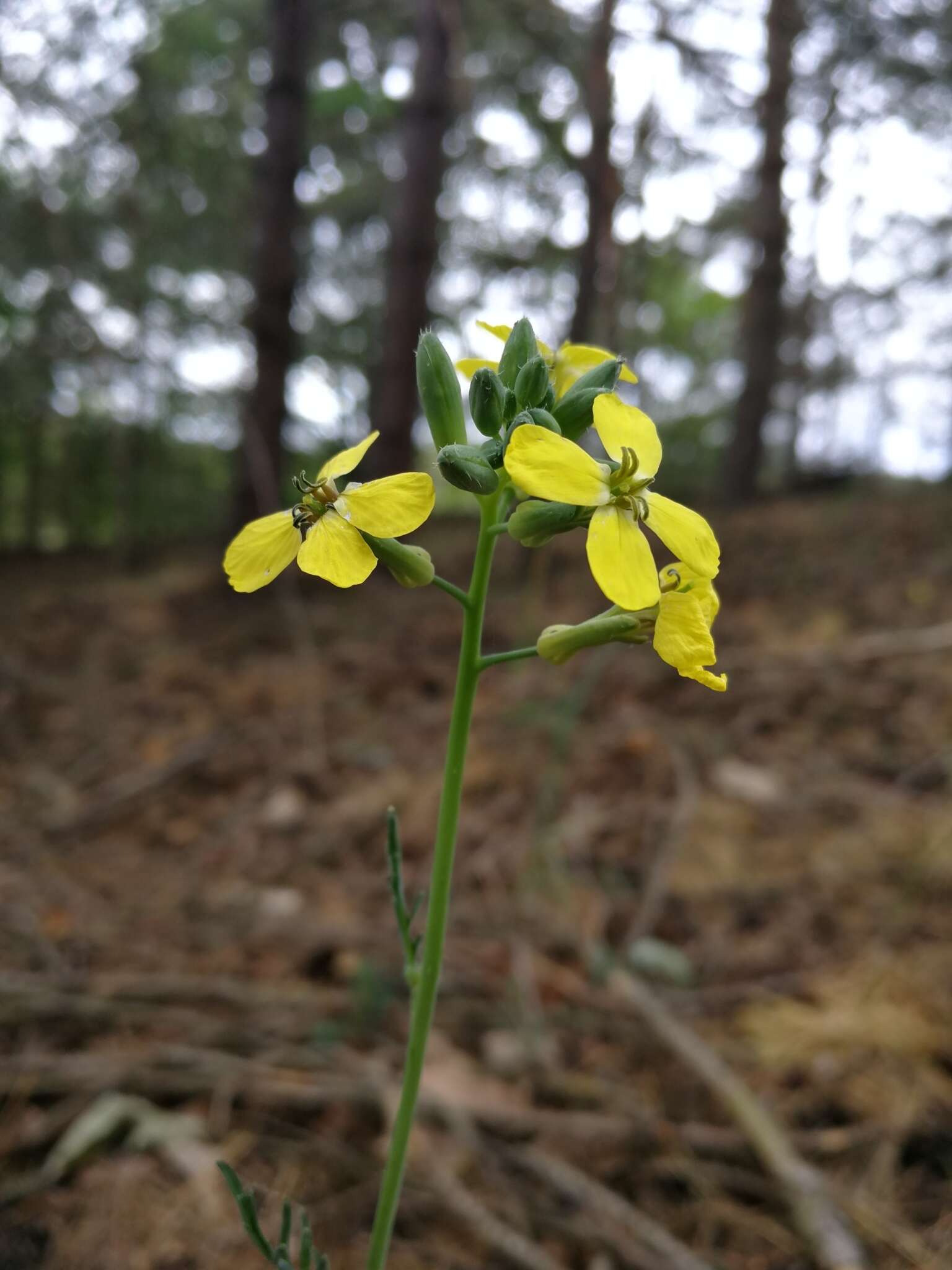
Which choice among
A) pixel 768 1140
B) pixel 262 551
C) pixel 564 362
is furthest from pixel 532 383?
pixel 768 1140

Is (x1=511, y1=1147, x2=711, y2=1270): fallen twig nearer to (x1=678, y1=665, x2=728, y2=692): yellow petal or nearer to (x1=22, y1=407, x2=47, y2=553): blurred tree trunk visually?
(x1=678, y1=665, x2=728, y2=692): yellow petal

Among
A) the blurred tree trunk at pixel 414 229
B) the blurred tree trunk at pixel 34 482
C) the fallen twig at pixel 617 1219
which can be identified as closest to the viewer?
the fallen twig at pixel 617 1219

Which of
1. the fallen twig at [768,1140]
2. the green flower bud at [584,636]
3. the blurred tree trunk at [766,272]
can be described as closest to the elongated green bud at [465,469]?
the green flower bud at [584,636]

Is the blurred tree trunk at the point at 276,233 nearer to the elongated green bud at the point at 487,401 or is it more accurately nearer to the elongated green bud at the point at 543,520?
the elongated green bud at the point at 487,401

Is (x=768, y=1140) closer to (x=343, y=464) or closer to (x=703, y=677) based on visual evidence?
(x=703, y=677)

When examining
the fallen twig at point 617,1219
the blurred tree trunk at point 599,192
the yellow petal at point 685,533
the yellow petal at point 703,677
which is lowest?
the fallen twig at point 617,1219
